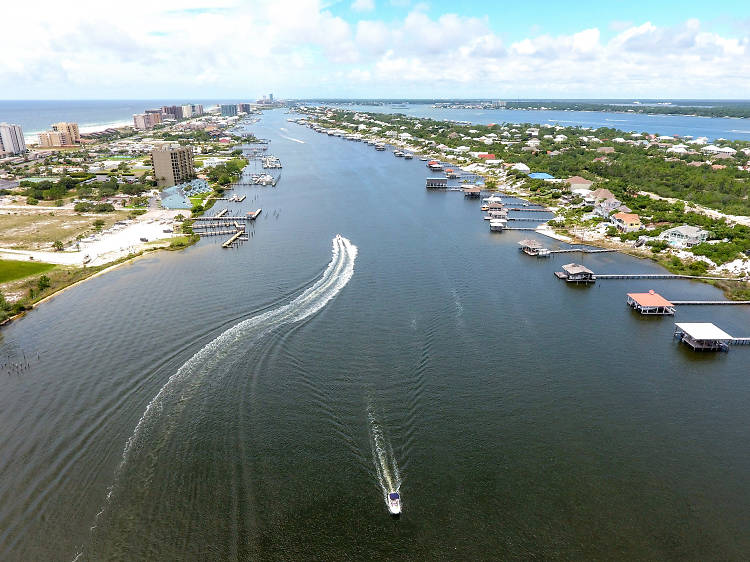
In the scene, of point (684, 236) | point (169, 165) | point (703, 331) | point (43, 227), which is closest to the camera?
point (703, 331)

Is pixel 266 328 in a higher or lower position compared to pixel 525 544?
higher

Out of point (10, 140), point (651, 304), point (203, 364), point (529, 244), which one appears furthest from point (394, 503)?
point (10, 140)

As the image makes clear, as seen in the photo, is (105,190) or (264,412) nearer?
(264,412)

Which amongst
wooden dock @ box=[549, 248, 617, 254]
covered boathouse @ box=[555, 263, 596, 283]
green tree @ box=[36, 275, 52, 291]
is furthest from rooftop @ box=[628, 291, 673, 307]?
green tree @ box=[36, 275, 52, 291]

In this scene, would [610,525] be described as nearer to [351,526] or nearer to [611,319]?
[351,526]

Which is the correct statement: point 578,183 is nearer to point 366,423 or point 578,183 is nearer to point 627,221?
point 627,221

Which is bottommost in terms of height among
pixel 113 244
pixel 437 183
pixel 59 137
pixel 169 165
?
pixel 113 244

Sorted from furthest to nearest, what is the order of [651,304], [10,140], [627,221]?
[10,140]
[627,221]
[651,304]

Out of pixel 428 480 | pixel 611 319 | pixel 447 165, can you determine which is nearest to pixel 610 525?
pixel 428 480
